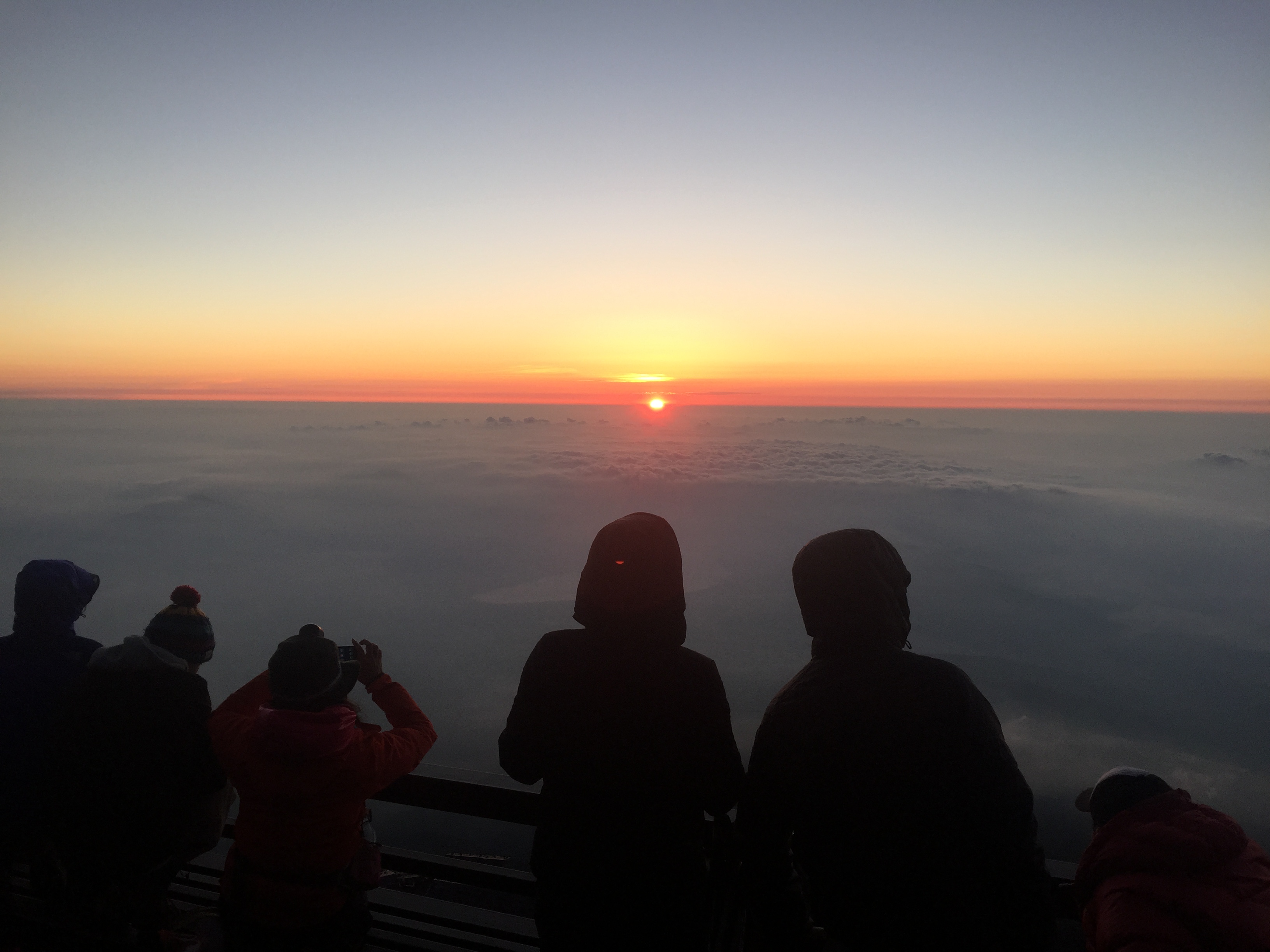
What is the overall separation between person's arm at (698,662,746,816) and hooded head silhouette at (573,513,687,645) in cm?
15

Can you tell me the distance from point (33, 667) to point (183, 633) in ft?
1.51

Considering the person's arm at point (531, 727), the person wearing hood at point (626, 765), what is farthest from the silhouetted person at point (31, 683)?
the person wearing hood at point (626, 765)

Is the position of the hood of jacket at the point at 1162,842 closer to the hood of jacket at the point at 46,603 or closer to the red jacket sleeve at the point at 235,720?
the red jacket sleeve at the point at 235,720

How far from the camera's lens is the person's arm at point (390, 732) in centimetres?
178

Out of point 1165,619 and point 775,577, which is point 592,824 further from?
point 1165,619

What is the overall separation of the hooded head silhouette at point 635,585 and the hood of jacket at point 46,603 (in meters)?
1.62

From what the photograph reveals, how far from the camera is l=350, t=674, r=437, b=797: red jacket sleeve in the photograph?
5.80 ft

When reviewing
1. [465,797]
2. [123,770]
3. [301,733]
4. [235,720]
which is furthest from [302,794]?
[123,770]

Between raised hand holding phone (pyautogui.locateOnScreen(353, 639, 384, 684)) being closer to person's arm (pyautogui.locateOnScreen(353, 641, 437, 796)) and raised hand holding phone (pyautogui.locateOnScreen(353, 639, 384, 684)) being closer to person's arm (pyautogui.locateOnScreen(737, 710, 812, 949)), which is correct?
person's arm (pyautogui.locateOnScreen(353, 641, 437, 796))

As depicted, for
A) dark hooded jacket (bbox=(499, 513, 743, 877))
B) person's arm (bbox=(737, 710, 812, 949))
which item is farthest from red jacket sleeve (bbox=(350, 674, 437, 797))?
person's arm (bbox=(737, 710, 812, 949))

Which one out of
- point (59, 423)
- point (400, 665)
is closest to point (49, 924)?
point (400, 665)

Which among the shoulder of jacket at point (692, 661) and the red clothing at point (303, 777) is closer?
the shoulder of jacket at point (692, 661)

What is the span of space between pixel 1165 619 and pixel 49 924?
113 meters

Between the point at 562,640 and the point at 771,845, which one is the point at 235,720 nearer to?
the point at 562,640
